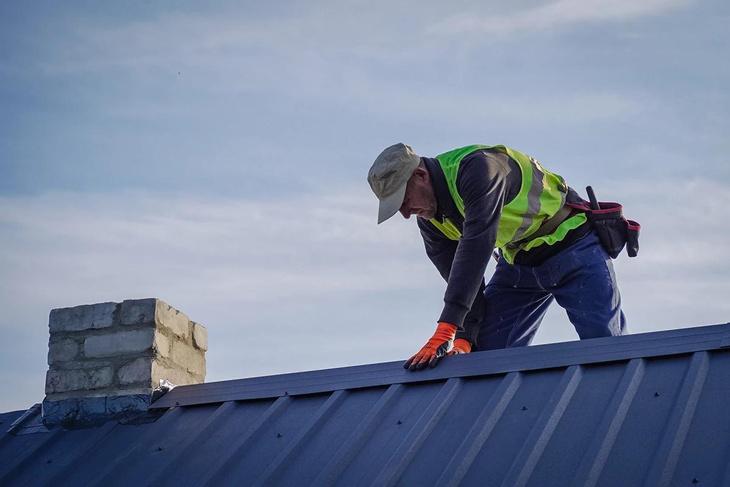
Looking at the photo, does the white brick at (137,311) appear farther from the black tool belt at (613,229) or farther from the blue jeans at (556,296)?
the black tool belt at (613,229)

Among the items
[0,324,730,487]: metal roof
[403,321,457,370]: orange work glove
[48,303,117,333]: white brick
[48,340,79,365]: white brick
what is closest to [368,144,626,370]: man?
[403,321,457,370]: orange work glove

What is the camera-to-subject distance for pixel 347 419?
527cm

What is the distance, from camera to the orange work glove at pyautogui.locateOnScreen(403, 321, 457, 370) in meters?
5.45

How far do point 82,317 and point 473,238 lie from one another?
2.61 metres

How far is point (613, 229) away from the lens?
20.0 feet

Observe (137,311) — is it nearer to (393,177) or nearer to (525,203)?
(393,177)

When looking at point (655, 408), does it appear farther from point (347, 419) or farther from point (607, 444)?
point (347, 419)

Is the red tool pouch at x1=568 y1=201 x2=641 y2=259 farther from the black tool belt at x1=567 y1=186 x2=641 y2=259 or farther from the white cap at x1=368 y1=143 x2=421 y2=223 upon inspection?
the white cap at x1=368 y1=143 x2=421 y2=223

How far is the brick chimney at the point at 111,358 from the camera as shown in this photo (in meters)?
6.34

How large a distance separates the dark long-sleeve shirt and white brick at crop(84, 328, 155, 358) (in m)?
1.91

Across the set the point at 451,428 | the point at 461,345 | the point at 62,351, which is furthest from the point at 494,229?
the point at 62,351

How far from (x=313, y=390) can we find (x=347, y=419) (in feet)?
1.54

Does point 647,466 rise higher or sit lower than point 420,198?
lower

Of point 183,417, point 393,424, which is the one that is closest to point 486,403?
point 393,424
